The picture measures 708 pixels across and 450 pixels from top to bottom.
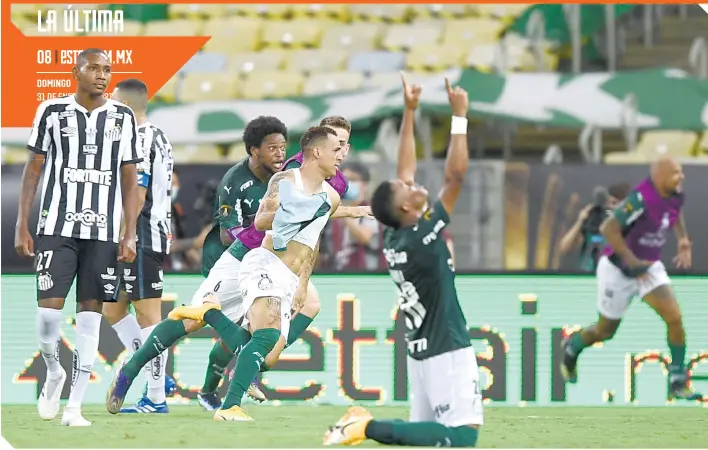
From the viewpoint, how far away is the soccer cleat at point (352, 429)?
7.21 metres

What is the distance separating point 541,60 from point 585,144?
184 centimetres

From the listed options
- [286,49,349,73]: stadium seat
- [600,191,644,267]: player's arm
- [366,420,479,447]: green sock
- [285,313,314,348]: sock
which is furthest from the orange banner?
[286,49,349,73]: stadium seat

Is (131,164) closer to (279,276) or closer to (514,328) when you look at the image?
(279,276)

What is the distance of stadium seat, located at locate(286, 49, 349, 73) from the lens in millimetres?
17147

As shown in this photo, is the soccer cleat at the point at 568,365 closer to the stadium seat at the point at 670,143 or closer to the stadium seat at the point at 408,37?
the stadium seat at the point at 670,143

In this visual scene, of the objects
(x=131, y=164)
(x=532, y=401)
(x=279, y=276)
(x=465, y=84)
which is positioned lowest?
(x=532, y=401)

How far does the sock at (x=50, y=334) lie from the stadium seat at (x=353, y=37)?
9.42 meters

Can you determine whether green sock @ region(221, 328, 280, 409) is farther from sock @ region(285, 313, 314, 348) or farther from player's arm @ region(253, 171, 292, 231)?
sock @ region(285, 313, 314, 348)

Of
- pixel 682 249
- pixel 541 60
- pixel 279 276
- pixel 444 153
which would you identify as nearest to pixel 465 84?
pixel 444 153

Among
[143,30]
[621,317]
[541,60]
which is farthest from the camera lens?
[143,30]

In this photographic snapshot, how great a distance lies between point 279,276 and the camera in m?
8.67

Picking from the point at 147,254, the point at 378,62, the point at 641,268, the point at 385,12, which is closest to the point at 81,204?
the point at 147,254

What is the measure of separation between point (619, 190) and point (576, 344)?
1.95 meters

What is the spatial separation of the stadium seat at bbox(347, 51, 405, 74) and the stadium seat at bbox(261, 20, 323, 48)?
966 mm
